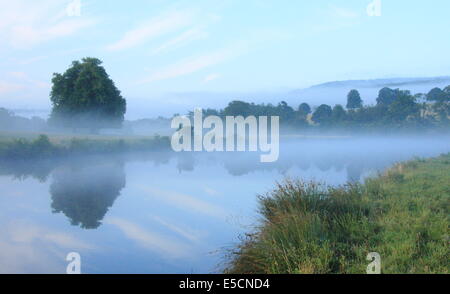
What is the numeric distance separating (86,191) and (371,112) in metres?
78.3

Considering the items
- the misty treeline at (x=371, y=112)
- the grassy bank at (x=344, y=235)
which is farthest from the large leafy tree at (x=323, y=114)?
the grassy bank at (x=344, y=235)

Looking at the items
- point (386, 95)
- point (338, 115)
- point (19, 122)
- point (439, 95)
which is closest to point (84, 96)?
point (19, 122)

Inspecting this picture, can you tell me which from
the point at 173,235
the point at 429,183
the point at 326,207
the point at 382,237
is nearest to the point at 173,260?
the point at 173,235

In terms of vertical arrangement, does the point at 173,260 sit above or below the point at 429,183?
below

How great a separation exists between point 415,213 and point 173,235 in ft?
21.2

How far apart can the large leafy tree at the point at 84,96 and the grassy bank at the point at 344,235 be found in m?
40.7

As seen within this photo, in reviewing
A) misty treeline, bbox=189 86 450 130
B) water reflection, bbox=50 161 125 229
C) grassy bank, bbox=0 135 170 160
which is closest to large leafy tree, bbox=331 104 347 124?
misty treeline, bbox=189 86 450 130

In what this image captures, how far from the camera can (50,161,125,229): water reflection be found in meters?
15.0

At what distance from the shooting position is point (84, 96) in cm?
4622

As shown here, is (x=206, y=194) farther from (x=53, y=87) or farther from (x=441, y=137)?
(x=441, y=137)

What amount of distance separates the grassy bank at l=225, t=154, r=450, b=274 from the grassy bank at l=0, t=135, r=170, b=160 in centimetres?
2584

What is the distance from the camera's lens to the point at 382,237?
741 cm

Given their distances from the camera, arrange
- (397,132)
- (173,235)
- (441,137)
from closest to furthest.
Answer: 1. (173,235)
2. (441,137)
3. (397,132)

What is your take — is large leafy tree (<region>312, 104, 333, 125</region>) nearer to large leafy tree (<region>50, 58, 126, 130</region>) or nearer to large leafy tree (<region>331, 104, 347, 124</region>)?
large leafy tree (<region>331, 104, 347, 124</region>)
